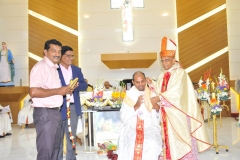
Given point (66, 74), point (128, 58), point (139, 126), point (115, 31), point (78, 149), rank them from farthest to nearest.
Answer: point (115, 31), point (128, 58), point (78, 149), point (66, 74), point (139, 126)

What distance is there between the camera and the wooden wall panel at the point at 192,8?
413 inches

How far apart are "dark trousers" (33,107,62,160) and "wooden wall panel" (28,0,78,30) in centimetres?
842

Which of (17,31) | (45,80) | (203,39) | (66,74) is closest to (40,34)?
(17,31)

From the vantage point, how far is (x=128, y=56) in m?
8.93

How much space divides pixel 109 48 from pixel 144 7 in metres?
2.03

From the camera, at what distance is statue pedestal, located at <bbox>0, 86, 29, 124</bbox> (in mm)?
9483

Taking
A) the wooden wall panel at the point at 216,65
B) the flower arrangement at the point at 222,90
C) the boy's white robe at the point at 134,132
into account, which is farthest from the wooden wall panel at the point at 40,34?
the boy's white robe at the point at 134,132

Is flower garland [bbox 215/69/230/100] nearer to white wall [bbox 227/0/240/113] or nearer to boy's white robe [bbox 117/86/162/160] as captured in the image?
boy's white robe [bbox 117/86/162/160]

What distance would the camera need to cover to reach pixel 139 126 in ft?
10.8

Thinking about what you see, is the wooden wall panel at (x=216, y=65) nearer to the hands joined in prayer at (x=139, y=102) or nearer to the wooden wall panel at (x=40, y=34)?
the wooden wall panel at (x=40, y=34)

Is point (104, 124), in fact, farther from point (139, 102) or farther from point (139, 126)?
point (139, 102)

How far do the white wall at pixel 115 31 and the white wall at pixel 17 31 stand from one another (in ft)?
6.58

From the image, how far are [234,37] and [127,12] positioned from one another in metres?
4.01

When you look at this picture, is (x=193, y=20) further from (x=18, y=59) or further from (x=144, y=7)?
(x=18, y=59)
